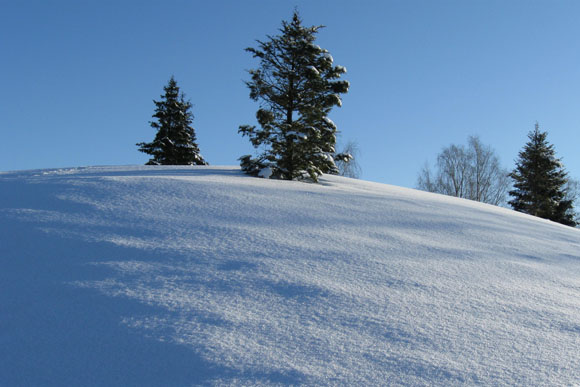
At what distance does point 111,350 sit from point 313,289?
1.95m

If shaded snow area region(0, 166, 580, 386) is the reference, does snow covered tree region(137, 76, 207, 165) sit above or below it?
above

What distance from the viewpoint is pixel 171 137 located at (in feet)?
81.3

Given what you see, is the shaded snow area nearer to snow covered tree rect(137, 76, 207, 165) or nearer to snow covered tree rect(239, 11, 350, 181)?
snow covered tree rect(239, 11, 350, 181)

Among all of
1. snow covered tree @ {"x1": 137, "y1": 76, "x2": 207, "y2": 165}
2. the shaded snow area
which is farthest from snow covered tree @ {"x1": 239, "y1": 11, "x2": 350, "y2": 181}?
snow covered tree @ {"x1": 137, "y1": 76, "x2": 207, "y2": 165}

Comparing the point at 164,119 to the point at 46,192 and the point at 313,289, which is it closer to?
the point at 46,192

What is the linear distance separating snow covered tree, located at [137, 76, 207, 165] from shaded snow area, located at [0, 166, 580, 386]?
17118 millimetres

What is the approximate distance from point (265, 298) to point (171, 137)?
22164mm

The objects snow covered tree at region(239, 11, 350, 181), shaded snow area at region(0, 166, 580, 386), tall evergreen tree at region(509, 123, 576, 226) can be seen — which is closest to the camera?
shaded snow area at region(0, 166, 580, 386)

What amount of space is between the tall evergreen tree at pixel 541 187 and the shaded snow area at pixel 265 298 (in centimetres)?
1868

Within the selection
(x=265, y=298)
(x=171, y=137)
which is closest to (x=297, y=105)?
(x=265, y=298)

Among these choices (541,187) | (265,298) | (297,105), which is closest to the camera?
(265,298)

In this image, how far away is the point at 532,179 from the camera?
2450cm

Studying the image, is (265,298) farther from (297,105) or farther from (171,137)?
(171,137)

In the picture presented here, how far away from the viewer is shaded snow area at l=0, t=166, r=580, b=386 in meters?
3.11
